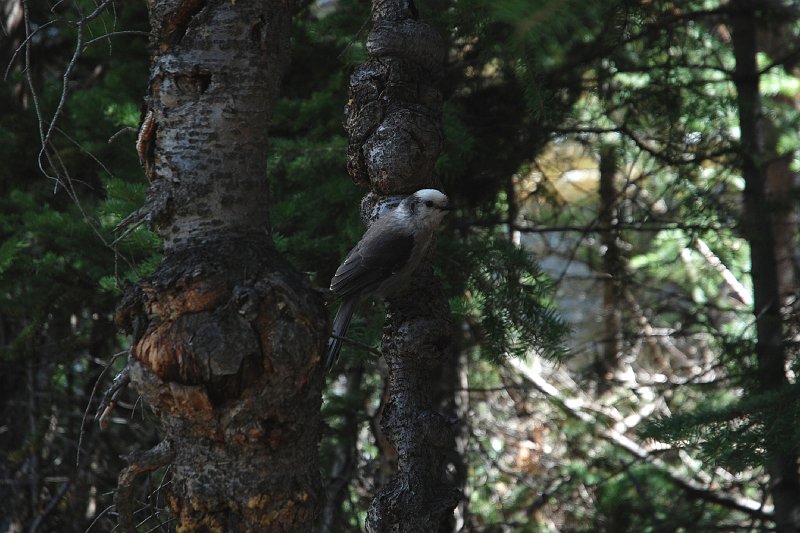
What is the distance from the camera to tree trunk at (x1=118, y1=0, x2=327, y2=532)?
1685 millimetres

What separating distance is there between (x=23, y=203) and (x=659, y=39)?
308 centimetres

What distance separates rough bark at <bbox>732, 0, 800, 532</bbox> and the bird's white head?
7.20ft

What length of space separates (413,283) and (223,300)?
0.56 metres

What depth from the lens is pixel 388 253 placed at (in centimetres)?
210

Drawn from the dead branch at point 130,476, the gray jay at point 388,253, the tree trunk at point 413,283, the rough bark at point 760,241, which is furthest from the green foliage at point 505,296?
the rough bark at point 760,241

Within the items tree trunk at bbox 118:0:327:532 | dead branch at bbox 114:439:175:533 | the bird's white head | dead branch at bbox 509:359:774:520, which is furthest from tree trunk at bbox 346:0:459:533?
dead branch at bbox 509:359:774:520

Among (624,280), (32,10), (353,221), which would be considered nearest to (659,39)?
(624,280)

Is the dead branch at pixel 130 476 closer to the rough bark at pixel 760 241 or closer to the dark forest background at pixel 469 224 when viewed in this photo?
the dark forest background at pixel 469 224

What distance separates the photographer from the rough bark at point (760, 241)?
3.73m

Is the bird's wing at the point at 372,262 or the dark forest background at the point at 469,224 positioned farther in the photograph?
the dark forest background at the point at 469,224

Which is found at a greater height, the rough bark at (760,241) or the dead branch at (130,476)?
the rough bark at (760,241)

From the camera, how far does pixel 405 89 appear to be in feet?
6.68

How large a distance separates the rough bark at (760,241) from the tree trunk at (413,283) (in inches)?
88.9

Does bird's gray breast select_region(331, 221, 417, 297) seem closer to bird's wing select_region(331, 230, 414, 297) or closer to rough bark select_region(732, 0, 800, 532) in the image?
bird's wing select_region(331, 230, 414, 297)
